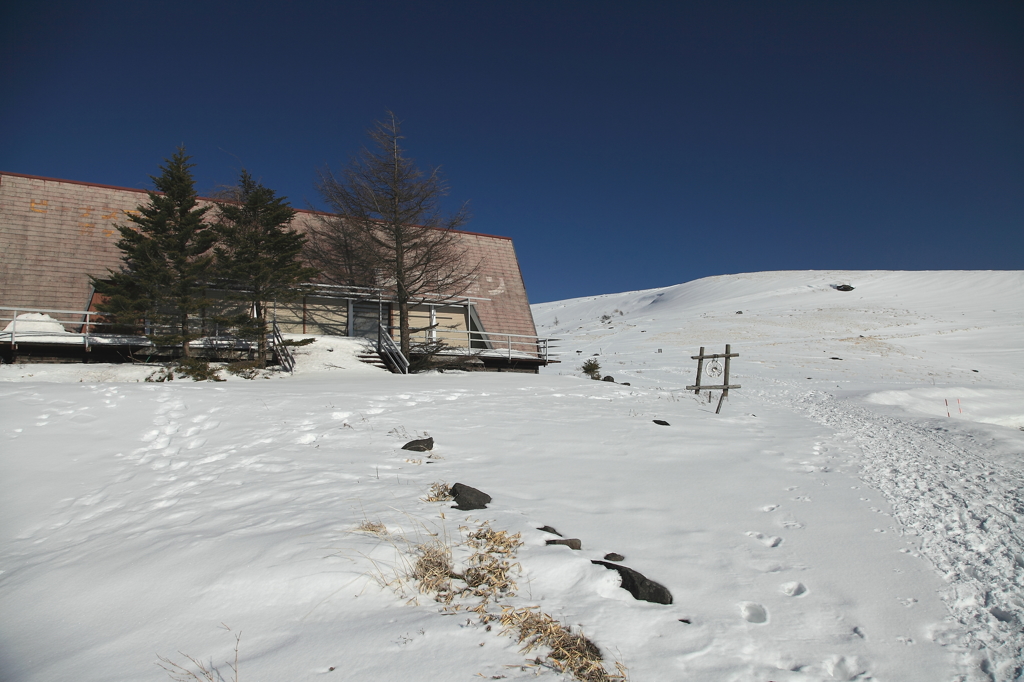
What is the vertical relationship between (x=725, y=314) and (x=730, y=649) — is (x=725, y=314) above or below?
above

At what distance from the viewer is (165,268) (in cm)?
1511

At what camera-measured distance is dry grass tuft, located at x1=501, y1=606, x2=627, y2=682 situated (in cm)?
306

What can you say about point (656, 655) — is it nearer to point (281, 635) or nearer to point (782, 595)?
point (782, 595)

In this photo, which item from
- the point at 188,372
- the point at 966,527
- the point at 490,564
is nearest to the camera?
the point at 490,564

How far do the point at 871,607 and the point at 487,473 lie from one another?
4.32m

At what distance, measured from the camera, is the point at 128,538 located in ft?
16.0

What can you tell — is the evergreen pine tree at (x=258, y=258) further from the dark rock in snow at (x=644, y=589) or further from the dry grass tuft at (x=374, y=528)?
the dark rock in snow at (x=644, y=589)

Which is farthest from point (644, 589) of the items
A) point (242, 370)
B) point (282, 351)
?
point (282, 351)

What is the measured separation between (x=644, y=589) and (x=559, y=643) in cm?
102

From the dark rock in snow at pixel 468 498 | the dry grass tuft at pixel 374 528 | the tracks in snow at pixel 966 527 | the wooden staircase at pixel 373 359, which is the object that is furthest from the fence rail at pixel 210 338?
the tracks in snow at pixel 966 527

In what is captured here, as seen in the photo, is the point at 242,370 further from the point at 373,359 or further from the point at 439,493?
the point at 439,493

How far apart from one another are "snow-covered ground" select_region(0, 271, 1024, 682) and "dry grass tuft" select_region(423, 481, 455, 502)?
5.1 inches

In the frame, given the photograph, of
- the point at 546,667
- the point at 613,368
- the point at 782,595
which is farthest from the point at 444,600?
the point at 613,368

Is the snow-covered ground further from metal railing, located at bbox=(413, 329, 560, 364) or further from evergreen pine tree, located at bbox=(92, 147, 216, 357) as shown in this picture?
metal railing, located at bbox=(413, 329, 560, 364)
